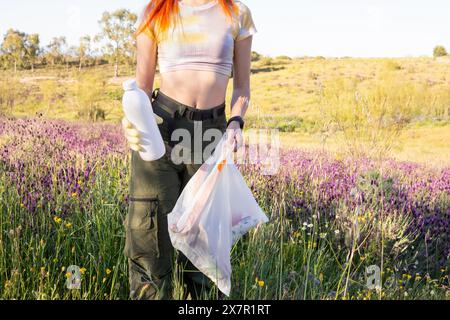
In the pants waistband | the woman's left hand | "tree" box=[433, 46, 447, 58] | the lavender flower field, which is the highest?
"tree" box=[433, 46, 447, 58]

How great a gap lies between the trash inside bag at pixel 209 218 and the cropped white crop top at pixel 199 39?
38 centimetres

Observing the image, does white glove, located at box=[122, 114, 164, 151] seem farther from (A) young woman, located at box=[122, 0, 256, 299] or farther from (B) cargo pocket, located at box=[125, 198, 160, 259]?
(B) cargo pocket, located at box=[125, 198, 160, 259]

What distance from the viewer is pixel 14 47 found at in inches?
1341

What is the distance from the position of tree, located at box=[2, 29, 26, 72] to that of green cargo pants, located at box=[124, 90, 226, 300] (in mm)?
34230

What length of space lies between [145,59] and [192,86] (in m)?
0.27

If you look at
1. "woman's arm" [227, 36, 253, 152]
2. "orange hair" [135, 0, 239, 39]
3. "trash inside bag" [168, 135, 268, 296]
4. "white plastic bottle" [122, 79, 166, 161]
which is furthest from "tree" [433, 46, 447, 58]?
"white plastic bottle" [122, 79, 166, 161]

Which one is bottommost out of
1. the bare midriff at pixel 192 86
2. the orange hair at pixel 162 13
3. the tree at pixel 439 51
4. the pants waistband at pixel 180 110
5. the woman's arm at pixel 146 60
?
the pants waistband at pixel 180 110

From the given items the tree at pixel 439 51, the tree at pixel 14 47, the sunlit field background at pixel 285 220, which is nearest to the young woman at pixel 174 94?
the sunlit field background at pixel 285 220

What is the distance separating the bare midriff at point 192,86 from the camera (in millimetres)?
2332

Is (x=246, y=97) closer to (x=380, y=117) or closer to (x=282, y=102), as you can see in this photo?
(x=380, y=117)

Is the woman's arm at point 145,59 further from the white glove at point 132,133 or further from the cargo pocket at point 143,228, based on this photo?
the cargo pocket at point 143,228

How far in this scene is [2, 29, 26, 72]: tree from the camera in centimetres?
3347

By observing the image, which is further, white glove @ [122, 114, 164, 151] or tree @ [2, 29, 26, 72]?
tree @ [2, 29, 26, 72]
